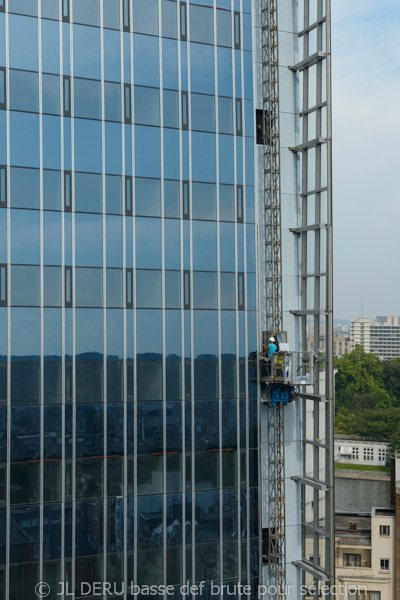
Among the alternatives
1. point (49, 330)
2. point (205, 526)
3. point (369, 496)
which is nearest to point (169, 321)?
point (49, 330)

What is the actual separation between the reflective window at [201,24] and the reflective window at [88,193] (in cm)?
752

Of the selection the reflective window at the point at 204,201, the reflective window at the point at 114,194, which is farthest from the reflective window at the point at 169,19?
the reflective window at the point at 114,194

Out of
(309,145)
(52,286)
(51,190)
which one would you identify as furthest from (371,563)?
(51,190)

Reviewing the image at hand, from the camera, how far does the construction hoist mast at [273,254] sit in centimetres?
2866

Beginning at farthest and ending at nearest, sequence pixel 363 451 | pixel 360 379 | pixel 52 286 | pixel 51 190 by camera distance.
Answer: pixel 360 379 < pixel 363 451 < pixel 51 190 < pixel 52 286

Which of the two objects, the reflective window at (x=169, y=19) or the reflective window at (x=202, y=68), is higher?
the reflective window at (x=169, y=19)

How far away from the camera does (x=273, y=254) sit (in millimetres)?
29188

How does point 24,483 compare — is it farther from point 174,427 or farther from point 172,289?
point 172,289

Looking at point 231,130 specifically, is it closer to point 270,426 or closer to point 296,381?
point 296,381

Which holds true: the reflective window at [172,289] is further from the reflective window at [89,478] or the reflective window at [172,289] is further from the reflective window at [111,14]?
the reflective window at [111,14]

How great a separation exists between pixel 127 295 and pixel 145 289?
2.60ft

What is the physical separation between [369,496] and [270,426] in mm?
56830

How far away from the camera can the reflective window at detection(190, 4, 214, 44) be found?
1099 inches

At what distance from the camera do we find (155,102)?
2723 centimetres
